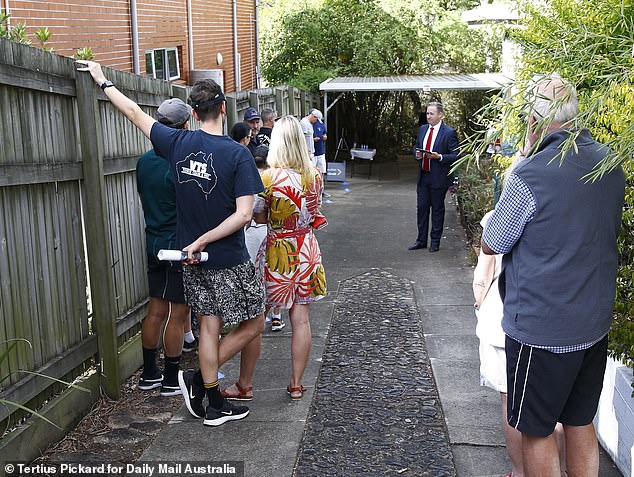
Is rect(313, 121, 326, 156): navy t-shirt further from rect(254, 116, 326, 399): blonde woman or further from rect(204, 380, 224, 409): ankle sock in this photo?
rect(204, 380, 224, 409): ankle sock

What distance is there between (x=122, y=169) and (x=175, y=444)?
2.05 metres

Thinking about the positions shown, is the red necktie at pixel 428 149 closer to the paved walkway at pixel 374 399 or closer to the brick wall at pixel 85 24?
the paved walkway at pixel 374 399

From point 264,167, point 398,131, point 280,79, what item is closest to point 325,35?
point 280,79

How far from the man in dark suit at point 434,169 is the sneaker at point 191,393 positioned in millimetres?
5692

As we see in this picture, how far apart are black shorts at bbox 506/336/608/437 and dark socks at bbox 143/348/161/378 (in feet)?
9.27

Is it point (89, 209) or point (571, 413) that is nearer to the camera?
point (571, 413)

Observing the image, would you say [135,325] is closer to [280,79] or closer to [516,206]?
[516,206]

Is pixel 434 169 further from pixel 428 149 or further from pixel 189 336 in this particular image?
pixel 189 336

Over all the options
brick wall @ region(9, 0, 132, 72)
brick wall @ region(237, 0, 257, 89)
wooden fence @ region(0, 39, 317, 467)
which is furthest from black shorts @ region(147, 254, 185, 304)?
brick wall @ region(237, 0, 257, 89)

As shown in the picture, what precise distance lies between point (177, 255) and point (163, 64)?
9.63 meters

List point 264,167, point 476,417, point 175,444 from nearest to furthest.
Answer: point 175,444 < point 476,417 < point 264,167

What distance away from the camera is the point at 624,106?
343 centimetres

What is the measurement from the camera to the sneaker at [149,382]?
5.46m

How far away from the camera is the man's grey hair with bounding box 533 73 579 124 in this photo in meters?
3.08
